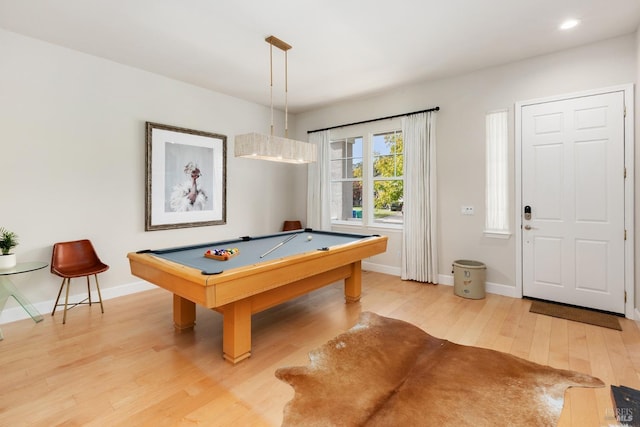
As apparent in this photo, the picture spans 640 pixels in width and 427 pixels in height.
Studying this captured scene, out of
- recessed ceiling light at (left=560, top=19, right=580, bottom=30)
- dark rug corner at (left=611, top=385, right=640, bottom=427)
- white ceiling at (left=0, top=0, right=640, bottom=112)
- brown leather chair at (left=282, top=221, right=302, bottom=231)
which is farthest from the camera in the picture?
brown leather chair at (left=282, top=221, right=302, bottom=231)

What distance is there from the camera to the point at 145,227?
13.4ft

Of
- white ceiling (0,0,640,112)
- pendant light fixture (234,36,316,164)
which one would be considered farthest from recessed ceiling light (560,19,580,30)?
pendant light fixture (234,36,316,164)

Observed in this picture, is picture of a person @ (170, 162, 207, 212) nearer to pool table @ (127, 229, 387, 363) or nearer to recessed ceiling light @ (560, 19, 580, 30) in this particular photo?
pool table @ (127, 229, 387, 363)

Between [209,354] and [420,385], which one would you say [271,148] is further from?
[420,385]

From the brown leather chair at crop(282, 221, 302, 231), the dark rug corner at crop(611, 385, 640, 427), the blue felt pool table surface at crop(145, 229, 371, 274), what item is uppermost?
the brown leather chair at crop(282, 221, 302, 231)

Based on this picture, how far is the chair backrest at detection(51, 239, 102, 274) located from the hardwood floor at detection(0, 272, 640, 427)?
51 cm

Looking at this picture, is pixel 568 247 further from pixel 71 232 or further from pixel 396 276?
pixel 71 232

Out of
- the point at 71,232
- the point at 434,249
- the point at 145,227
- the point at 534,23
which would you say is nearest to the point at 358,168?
the point at 434,249

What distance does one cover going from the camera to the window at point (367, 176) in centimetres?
498

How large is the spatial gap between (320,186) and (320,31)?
117 inches

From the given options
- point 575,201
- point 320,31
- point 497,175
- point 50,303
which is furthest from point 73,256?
point 575,201

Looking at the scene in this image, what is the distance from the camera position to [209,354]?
2.48 m

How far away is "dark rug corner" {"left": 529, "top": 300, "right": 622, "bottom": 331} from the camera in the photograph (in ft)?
9.98

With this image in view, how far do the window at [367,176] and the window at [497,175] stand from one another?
4.18 ft
